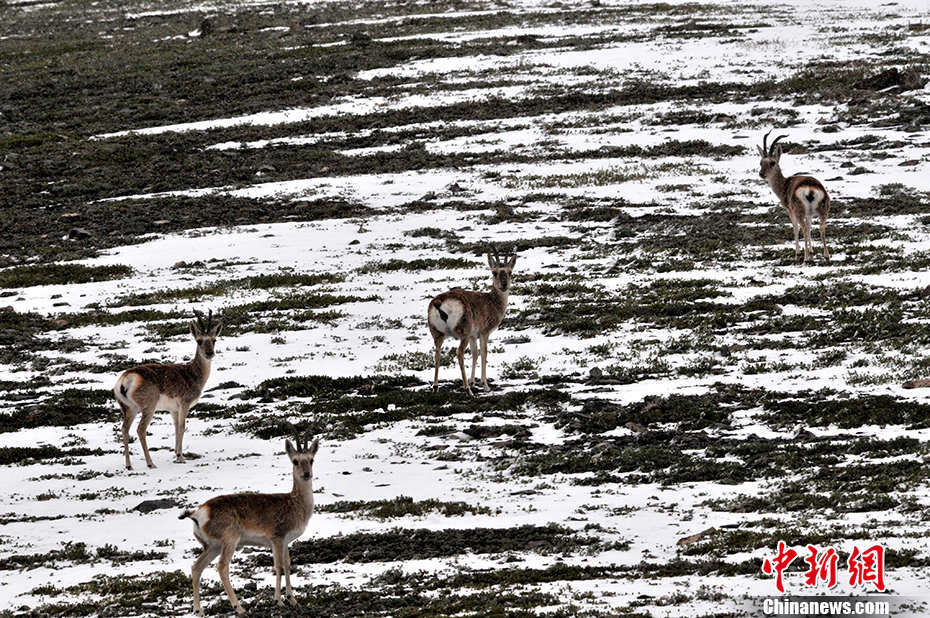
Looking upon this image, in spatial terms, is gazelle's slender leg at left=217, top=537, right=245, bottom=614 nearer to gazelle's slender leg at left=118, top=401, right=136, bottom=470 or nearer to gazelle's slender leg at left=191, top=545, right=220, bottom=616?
gazelle's slender leg at left=191, top=545, right=220, bottom=616

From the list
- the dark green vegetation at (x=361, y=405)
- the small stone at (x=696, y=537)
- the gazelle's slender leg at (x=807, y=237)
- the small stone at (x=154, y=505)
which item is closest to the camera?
the small stone at (x=696, y=537)

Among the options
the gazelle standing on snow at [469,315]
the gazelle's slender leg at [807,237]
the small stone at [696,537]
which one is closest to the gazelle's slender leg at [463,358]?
the gazelle standing on snow at [469,315]

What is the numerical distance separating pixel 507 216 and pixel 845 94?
17706 mm

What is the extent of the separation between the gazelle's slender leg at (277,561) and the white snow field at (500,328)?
29cm

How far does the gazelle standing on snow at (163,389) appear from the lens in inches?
680

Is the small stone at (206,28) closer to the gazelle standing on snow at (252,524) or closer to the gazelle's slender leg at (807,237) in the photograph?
the gazelle's slender leg at (807,237)

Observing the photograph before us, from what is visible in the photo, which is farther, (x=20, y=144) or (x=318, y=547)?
(x=20, y=144)

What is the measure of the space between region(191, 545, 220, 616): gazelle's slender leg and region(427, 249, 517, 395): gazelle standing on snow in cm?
860

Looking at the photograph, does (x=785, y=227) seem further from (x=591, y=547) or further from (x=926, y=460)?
(x=591, y=547)

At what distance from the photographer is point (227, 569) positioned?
11.2m

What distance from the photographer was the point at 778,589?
10.4 m

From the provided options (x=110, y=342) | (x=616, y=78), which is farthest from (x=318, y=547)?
(x=616, y=78)

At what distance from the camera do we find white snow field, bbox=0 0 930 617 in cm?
1274

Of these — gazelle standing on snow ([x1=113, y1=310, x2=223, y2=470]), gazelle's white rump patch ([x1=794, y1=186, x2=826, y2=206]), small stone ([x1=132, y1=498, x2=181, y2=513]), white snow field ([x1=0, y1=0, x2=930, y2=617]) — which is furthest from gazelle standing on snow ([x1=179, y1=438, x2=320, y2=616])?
gazelle's white rump patch ([x1=794, y1=186, x2=826, y2=206])
